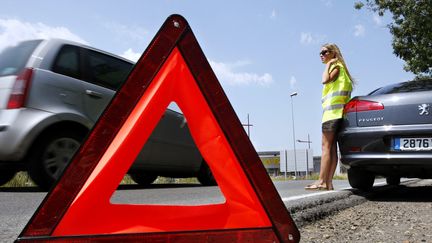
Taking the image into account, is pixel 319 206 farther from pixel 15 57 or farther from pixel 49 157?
pixel 15 57

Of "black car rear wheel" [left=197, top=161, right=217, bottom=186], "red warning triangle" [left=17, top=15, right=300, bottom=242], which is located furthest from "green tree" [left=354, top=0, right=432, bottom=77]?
"red warning triangle" [left=17, top=15, right=300, bottom=242]

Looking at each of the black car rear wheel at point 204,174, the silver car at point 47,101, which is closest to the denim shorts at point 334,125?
the silver car at point 47,101

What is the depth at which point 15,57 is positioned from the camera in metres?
5.27

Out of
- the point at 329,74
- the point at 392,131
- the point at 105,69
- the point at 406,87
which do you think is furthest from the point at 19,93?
the point at 406,87

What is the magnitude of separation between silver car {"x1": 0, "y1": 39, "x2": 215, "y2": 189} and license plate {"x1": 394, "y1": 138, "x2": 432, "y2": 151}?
277 centimetres

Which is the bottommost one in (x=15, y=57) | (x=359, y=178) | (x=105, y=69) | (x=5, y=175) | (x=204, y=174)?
(x=204, y=174)

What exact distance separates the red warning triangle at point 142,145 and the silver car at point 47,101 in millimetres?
3429

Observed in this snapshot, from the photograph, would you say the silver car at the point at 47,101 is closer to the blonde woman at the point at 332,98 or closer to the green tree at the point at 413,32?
the blonde woman at the point at 332,98

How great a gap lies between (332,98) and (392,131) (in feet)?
3.53

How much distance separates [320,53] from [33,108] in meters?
3.57

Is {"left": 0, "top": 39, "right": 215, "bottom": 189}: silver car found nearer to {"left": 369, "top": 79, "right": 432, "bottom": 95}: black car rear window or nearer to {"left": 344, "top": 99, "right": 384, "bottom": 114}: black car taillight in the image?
{"left": 344, "top": 99, "right": 384, "bottom": 114}: black car taillight

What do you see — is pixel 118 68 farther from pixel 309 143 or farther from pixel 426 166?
pixel 309 143

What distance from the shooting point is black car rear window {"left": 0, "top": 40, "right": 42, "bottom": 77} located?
5.14 metres

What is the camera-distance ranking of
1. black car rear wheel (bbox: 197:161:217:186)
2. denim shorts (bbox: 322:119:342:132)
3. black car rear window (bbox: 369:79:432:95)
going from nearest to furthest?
black car rear window (bbox: 369:79:432:95) < denim shorts (bbox: 322:119:342:132) < black car rear wheel (bbox: 197:161:217:186)
